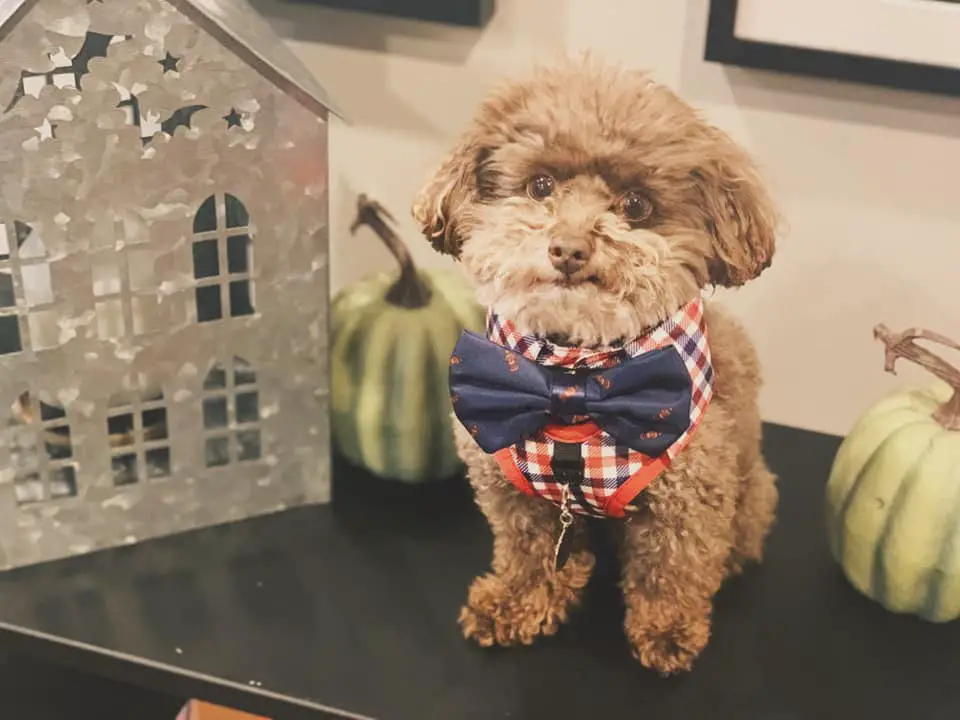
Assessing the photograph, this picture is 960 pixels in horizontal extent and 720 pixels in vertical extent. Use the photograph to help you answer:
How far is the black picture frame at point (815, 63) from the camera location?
0.89 m

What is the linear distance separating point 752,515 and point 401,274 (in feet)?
1.12

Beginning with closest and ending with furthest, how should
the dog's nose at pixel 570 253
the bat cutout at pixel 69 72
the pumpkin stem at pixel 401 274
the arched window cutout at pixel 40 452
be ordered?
the dog's nose at pixel 570 253 → the bat cutout at pixel 69 72 → the arched window cutout at pixel 40 452 → the pumpkin stem at pixel 401 274

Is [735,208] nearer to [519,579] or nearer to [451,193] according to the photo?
[451,193]

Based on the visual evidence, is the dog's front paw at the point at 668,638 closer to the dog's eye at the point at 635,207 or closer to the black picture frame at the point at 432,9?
the dog's eye at the point at 635,207

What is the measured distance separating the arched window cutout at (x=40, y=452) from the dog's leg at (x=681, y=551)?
424mm

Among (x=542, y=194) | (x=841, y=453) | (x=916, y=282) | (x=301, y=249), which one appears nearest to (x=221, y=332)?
(x=301, y=249)

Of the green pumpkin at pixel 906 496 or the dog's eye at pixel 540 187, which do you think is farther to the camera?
the green pumpkin at pixel 906 496

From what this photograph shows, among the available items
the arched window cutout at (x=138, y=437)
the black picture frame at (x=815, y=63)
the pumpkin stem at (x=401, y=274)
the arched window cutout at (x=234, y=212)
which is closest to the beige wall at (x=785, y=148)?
the black picture frame at (x=815, y=63)

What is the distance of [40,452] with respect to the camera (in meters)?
0.86

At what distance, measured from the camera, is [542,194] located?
70 centimetres

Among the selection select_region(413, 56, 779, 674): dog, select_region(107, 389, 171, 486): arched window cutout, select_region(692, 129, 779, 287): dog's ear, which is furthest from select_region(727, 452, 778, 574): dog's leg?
select_region(107, 389, 171, 486): arched window cutout

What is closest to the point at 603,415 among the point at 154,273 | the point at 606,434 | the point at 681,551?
the point at 606,434

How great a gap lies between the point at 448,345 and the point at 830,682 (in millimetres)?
385

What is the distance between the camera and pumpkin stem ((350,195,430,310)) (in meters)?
0.96
